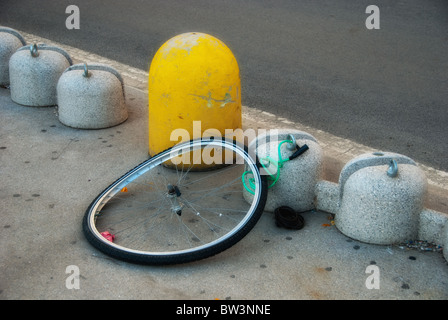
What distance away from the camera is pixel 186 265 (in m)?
3.97

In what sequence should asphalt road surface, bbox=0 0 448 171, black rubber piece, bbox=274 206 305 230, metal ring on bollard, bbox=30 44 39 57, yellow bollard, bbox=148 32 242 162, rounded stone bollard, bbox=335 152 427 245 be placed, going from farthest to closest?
asphalt road surface, bbox=0 0 448 171
metal ring on bollard, bbox=30 44 39 57
yellow bollard, bbox=148 32 242 162
black rubber piece, bbox=274 206 305 230
rounded stone bollard, bbox=335 152 427 245

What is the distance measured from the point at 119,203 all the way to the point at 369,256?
2.22 metres

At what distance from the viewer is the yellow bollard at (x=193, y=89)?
4898mm

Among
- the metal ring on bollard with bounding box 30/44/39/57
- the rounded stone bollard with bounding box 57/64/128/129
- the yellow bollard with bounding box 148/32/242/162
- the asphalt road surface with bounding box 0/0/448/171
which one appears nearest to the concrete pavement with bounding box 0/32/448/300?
the yellow bollard with bounding box 148/32/242/162

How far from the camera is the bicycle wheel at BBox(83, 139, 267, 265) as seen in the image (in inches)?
158

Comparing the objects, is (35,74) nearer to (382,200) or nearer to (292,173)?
(292,173)

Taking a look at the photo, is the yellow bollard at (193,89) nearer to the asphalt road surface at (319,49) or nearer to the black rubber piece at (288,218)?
the black rubber piece at (288,218)

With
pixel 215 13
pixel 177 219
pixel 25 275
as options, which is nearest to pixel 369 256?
pixel 177 219

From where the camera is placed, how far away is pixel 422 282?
12.3 ft

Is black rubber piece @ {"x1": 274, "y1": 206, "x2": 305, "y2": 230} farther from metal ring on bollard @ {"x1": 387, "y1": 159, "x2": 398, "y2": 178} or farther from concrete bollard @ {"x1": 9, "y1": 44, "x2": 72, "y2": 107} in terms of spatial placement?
concrete bollard @ {"x1": 9, "y1": 44, "x2": 72, "y2": 107}

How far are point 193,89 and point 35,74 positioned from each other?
259cm

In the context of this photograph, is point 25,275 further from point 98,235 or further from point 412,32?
point 412,32

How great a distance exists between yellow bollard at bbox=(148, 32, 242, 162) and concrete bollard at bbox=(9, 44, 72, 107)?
203cm

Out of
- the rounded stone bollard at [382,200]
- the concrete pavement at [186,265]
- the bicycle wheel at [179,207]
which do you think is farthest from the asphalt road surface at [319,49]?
the bicycle wheel at [179,207]
